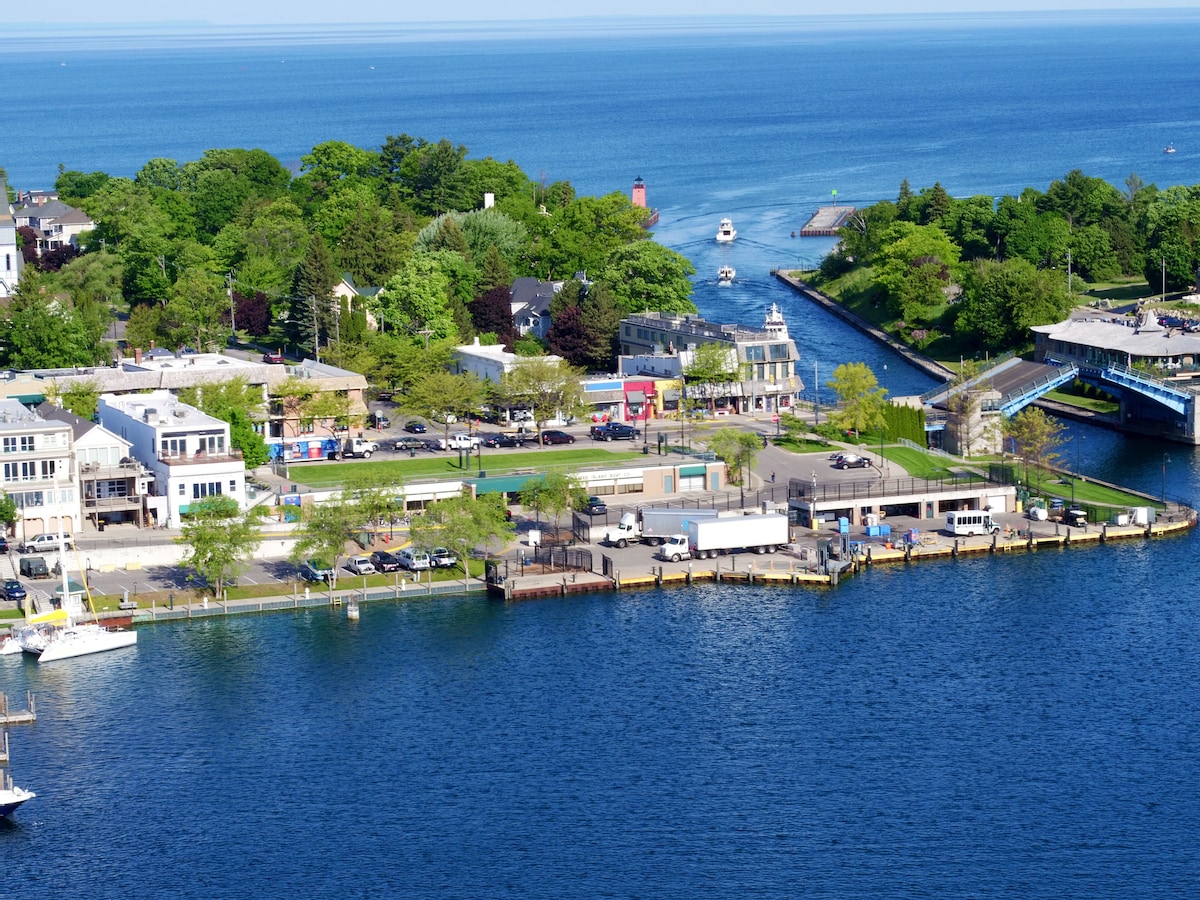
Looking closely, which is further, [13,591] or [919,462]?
[919,462]

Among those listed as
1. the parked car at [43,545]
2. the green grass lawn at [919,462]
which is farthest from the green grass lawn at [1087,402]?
the parked car at [43,545]

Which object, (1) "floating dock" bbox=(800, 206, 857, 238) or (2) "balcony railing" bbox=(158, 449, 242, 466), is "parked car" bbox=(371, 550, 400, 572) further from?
(1) "floating dock" bbox=(800, 206, 857, 238)

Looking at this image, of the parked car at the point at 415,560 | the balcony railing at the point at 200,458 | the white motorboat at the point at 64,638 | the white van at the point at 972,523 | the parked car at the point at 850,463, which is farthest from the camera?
the parked car at the point at 850,463

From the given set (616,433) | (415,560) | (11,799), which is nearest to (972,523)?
(616,433)

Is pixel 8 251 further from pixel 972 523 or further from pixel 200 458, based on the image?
pixel 972 523

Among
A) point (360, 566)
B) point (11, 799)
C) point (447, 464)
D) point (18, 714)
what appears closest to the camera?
point (11, 799)

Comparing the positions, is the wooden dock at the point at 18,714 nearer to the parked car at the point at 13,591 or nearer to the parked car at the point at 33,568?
the parked car at the point at 13,591

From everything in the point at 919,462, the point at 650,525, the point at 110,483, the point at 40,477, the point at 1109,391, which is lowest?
the point at 650,525

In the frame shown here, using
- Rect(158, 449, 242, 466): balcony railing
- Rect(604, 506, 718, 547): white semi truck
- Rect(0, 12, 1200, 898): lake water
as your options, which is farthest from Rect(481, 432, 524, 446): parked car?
Rect(0, 12, 1200, 898): lake water
